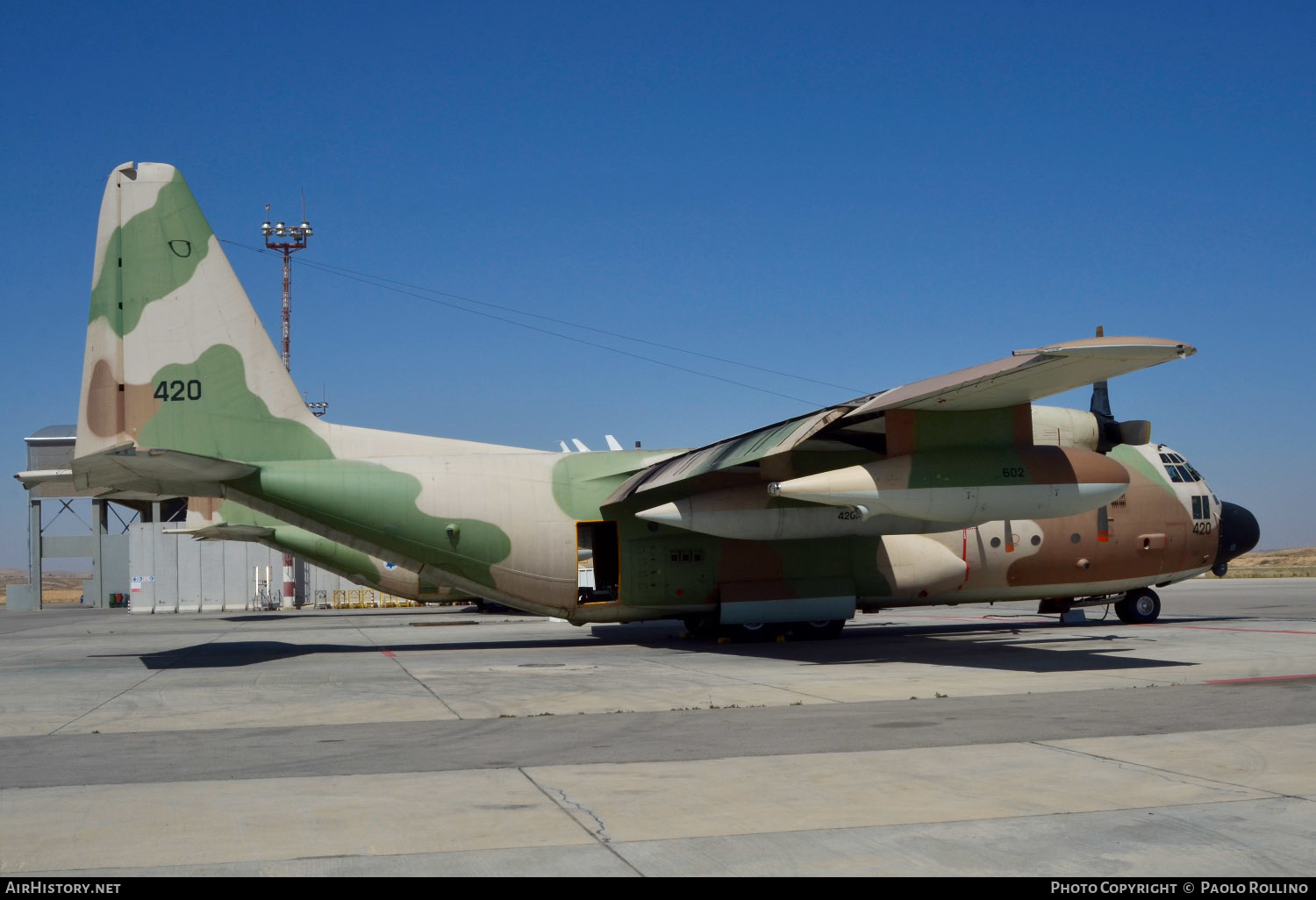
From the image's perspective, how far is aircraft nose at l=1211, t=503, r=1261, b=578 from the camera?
22.5 m

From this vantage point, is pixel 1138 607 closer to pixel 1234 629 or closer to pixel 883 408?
pixel 1234 629

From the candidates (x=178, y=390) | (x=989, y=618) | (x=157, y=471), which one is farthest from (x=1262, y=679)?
(x=178, y=390)

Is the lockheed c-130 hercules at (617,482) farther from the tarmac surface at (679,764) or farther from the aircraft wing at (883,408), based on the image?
the tarmac surface at (679,764)

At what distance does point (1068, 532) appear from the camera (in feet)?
69.4

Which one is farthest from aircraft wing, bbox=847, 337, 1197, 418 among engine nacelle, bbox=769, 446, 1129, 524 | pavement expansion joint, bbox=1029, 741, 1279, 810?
pavement expansion joint, bbox=1029, 741, 1279, 810

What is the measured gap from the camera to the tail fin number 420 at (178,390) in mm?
17984

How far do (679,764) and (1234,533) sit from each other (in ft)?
61.0

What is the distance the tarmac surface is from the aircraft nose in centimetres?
420

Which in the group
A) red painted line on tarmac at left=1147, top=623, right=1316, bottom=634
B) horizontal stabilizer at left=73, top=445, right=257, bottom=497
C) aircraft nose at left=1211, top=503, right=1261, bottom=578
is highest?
horizontal stabilizer at left=73, top=445, right=257, bottom=497

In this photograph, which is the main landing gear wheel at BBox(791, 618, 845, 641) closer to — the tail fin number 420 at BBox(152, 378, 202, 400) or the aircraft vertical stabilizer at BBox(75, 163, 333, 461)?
the aircraft vertical stabilizer at BBox(75, 163, 333, 461)

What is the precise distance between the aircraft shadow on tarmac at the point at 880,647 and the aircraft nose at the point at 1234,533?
119 inches

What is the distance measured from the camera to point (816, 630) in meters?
21.0

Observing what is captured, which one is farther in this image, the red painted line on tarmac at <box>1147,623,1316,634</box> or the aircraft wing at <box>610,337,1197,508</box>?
the red painted line on tarmac at <box>1147,623,1316,634</box>

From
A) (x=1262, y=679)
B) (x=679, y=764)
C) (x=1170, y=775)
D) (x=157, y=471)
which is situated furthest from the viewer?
(x=157, y=471)
